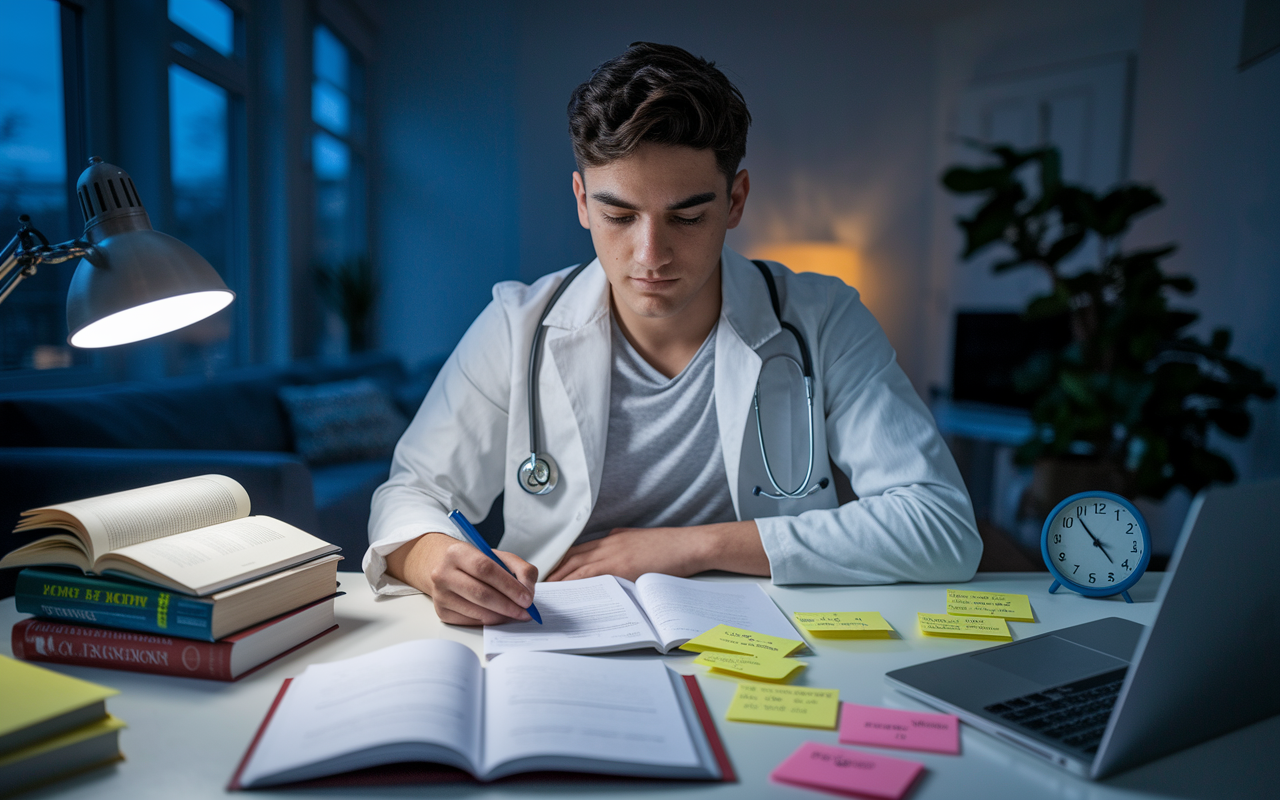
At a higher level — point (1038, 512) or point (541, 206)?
point (541, 206)

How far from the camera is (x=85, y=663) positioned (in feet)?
2.58

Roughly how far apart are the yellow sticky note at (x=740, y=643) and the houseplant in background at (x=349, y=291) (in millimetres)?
4327

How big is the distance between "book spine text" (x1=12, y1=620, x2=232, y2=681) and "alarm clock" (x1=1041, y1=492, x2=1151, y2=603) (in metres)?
0.93

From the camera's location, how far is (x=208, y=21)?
3.73 metres

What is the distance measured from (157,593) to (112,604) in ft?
0.17

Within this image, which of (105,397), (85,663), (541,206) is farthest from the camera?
(541,206)

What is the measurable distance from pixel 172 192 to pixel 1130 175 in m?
4.48

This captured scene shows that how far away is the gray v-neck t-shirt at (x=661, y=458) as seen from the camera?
1.42m

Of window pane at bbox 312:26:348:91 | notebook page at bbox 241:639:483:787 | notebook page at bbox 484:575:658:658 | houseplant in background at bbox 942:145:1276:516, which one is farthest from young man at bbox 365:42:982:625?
window pane at bbox 312:26:348:91

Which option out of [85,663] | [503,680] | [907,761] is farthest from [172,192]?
[907,761]

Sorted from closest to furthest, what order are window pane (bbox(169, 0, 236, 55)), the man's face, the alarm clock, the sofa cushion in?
the alarm clock → the man's face → the sofa cushion → window pane (bbox(169, 0, 236, 55))

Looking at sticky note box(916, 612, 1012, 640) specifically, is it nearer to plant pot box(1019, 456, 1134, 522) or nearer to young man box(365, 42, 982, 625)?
young man box(365, 42, 982, 625)

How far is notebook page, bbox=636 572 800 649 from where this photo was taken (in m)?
0.86

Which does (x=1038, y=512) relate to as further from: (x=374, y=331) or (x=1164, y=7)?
(x=374, y=331)
